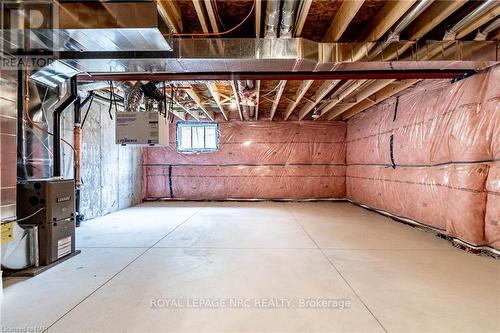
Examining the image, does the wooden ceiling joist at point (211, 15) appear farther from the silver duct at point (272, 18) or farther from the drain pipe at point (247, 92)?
the drain pipe at point (247, 92)

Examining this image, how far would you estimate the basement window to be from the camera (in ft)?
22.2

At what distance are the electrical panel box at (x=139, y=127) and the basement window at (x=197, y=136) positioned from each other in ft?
10.5

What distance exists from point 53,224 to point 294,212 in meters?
3.91

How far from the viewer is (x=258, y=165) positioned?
6781 millimetres

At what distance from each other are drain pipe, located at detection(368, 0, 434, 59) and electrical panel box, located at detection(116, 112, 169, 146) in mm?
2691

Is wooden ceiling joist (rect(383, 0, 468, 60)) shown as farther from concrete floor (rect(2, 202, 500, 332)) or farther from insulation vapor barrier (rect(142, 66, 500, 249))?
concrete floor (rect(2, 202, 500, 332))

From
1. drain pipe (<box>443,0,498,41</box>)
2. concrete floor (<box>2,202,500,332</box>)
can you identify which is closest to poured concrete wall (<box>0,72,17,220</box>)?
concrete floor (<box>2,202,500,332</box>)

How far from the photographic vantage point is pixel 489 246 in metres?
2.65

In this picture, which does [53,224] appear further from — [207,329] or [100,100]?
[100,100]

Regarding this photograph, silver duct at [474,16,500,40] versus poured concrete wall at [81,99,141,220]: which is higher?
silver duct at [474,16,500,40]

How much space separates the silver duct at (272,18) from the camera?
6.39 ft

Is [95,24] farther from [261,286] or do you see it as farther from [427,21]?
→ [427,21]

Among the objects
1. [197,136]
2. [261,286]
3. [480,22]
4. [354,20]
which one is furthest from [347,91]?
[197,136]

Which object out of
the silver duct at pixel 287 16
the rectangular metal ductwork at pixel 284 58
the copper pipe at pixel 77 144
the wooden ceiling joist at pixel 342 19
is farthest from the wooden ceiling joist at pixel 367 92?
the copper pipe at pixel 77 144
